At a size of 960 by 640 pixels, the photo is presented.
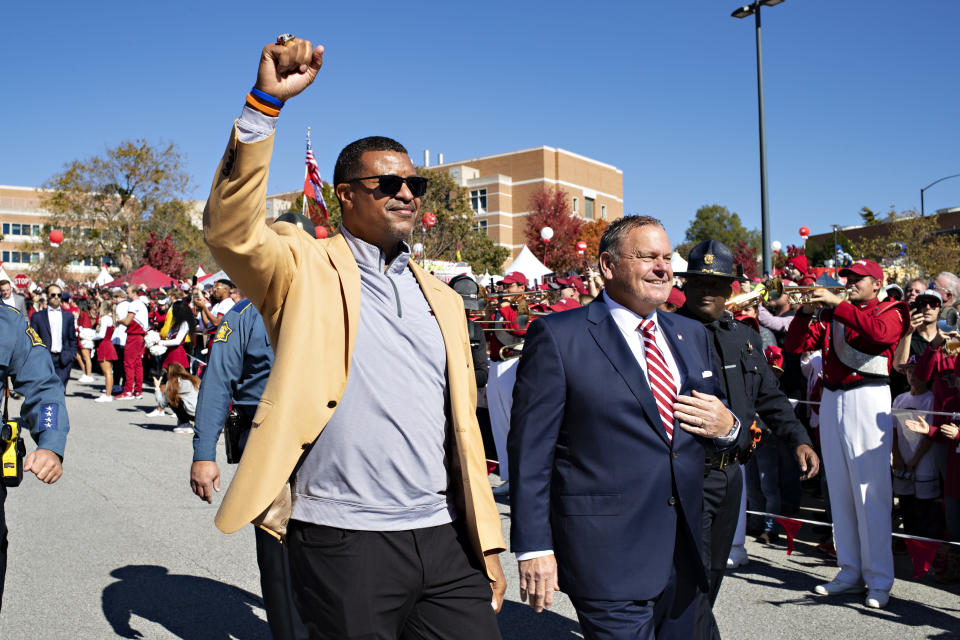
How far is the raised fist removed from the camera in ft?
6.62

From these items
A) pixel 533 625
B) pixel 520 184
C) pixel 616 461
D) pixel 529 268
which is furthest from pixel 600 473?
pixel 520 184

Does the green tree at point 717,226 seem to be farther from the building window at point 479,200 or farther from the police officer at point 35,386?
the police officer at point 35,386

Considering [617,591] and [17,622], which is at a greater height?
[617,591]

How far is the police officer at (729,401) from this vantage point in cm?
373

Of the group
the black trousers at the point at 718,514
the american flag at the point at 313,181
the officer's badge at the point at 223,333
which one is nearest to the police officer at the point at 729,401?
the black trousers at the point at 718,514

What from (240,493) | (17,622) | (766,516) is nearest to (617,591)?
(240,493)

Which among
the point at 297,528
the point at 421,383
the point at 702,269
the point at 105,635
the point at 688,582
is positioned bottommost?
the point at 105,635

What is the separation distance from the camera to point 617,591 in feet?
9.55

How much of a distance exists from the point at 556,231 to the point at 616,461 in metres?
54.0

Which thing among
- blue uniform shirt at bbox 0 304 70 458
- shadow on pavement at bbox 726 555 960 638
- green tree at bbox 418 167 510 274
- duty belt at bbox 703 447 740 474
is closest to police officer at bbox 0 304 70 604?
blue uniform shirt at bbox 0 304 70 458

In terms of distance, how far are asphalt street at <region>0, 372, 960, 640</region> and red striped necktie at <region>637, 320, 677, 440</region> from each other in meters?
2.21

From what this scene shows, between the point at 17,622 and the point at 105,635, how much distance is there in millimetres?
630

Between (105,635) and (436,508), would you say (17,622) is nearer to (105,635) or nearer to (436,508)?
(105,635)

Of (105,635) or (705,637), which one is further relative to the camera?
(105,635)
